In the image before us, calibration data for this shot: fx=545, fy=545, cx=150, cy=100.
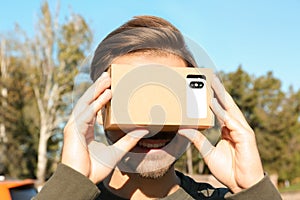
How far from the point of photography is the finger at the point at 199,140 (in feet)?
6.13

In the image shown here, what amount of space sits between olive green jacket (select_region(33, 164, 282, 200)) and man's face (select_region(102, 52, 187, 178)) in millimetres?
163

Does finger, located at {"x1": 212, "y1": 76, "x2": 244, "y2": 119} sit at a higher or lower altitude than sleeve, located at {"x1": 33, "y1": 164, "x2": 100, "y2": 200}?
higher

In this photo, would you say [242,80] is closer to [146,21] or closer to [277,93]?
[277,93]

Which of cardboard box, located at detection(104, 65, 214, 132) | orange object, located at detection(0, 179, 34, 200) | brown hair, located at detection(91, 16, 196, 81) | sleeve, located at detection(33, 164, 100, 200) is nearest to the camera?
cardboard box, located at detection(104, 65, 214, 132)

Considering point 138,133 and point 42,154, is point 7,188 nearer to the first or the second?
point 138,133

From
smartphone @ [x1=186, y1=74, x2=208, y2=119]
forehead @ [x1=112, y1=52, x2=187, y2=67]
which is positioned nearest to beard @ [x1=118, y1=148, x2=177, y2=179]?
smartphone @ [x1=186, y1=74, x2=208, y2=119]

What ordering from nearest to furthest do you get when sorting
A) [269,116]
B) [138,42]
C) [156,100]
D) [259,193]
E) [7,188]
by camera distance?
[156,100] → [259,193] → [138,42] → [7,188] → [269,116]

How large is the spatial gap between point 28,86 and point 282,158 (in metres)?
23.4

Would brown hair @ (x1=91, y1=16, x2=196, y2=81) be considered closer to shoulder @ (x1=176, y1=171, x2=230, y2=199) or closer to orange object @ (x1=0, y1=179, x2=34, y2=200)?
shoulder @ (x1=176, y1=171, x2=230, y2=199)

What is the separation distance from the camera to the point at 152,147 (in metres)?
1.89

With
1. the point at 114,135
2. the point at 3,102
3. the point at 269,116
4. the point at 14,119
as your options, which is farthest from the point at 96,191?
the point at 269,116

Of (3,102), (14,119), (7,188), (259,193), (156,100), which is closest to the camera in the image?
(156,100)

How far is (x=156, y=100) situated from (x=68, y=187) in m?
0.42

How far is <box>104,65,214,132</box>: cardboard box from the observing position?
1.72m
